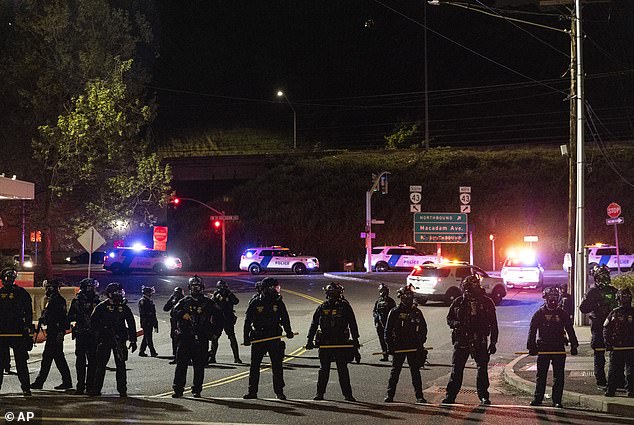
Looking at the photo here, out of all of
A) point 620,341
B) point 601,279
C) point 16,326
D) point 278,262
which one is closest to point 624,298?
point 620,341

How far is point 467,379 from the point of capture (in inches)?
578

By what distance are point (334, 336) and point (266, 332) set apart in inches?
41.0

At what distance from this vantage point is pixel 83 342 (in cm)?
1274

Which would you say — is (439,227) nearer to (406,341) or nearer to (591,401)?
(406,341)

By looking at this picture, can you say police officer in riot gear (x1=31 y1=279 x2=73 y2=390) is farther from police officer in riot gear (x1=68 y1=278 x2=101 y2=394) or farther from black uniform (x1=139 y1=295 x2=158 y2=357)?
black uniform (x1=139 y1=295 x2=158 y2=357)

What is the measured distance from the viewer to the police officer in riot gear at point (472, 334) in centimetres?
1147

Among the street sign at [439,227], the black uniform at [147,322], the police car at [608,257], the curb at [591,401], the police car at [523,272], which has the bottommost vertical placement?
the curb at [591,401]

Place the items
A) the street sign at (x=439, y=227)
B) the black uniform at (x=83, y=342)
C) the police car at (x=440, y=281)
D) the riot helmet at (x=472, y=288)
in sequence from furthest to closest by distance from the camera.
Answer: the street sign at (x=439, y=227)
the police car at (x=440, y=281)
the black uniform at (x=83, y=342)
the riot helmet at (x=472, y=288)

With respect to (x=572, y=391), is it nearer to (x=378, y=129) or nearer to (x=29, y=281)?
(x=29, y=281)

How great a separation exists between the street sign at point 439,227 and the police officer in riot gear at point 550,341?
34.2 meters

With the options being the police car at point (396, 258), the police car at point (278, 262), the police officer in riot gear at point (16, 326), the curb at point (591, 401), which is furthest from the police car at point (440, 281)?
the police car at point (396, 258)

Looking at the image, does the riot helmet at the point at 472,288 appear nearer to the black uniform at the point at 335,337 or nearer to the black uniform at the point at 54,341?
the black uniform at the point at 335,337

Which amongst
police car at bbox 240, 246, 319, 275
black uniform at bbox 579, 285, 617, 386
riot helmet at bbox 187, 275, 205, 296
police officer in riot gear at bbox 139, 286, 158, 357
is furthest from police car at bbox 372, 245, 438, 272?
riot helmet at bbox 187, 275, 205, 296

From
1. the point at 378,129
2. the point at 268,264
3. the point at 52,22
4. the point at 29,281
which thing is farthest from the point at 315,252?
the point at 29,281
